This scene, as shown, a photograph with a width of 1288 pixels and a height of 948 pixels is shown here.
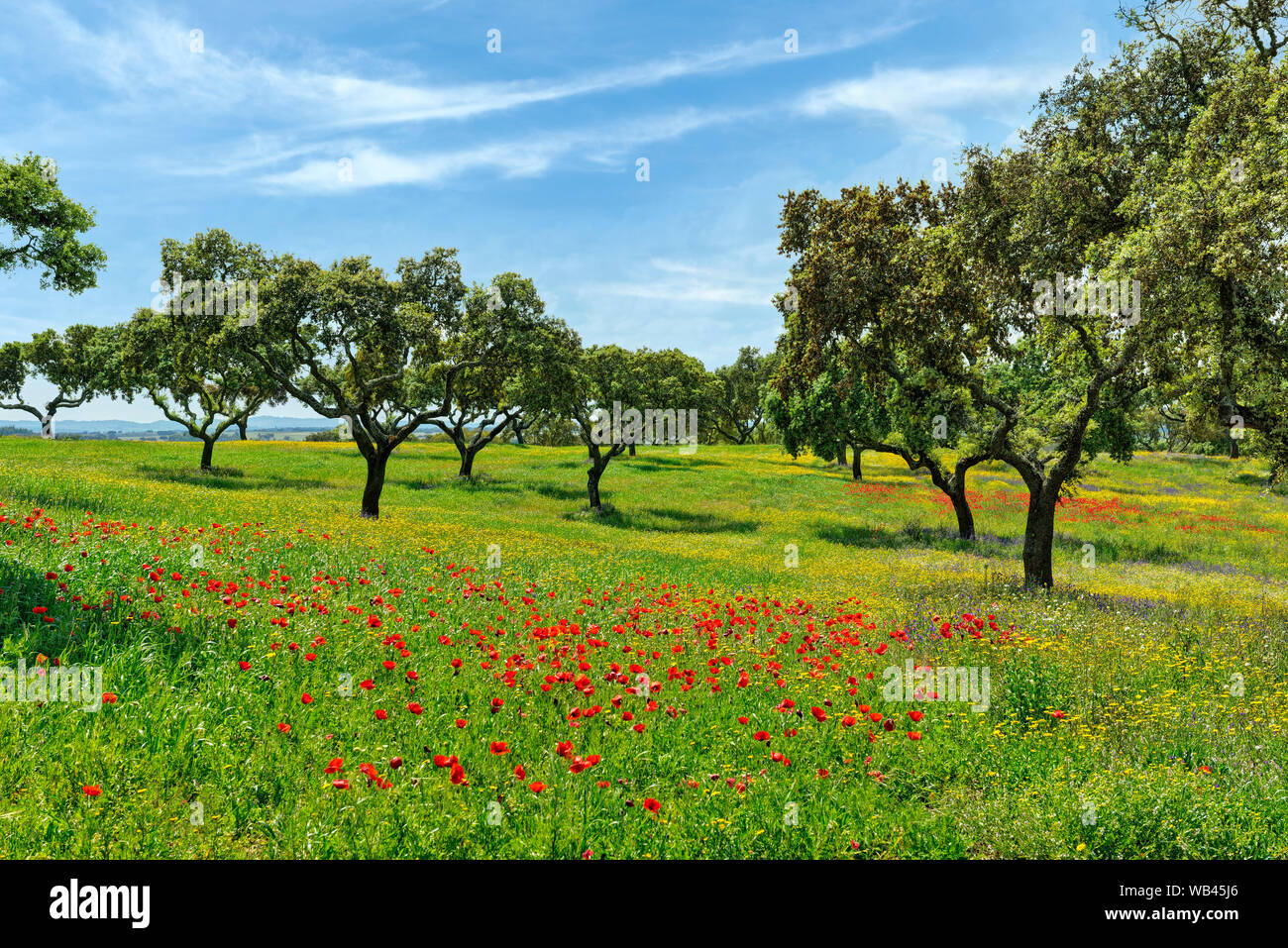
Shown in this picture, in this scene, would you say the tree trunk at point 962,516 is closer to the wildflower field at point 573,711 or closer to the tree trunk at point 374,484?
the wildflower field at point 573,711

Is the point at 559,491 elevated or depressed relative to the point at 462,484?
depressed

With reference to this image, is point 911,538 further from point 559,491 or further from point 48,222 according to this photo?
point 48,222

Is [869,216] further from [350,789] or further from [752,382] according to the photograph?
[752,382]

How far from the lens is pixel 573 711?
580cm

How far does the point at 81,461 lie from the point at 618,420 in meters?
35.7

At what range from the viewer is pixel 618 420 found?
38000mm

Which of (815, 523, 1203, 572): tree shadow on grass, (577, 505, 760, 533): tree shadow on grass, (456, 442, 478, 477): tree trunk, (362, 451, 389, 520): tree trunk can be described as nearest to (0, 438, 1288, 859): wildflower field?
(362, 451, 389, 520): tree trunk

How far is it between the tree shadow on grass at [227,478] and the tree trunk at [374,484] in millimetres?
14373

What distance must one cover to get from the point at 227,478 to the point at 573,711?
139 ft

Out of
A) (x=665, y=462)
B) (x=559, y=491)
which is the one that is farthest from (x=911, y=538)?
(x=665, y=462)

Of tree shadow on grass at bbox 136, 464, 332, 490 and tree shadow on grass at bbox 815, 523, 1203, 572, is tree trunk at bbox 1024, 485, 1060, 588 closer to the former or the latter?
tree shadow on grass at bbox 815, 523, 1203, 572
